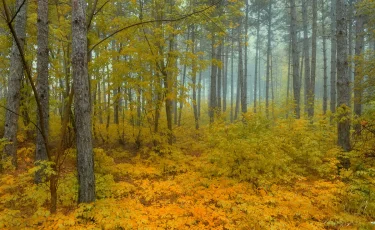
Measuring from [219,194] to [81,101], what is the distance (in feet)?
12.5

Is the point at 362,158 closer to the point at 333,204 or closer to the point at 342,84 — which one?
the point at 342,84

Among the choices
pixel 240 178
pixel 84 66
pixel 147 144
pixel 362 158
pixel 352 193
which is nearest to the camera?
pixel 84 66

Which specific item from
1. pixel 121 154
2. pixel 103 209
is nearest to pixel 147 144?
pixel 121 154

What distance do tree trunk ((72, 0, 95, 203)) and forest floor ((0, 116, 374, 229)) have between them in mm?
569

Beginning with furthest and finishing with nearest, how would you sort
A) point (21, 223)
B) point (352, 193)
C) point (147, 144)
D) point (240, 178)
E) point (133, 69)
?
point (147, 144) < point (133, 69) < point (240, 178) < point (352, 193) < point (21, 223)

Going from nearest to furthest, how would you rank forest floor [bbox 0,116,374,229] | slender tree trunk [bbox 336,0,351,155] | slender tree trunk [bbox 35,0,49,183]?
forest floor [bbox 0,116,374,229], slender tree trunk [bbox 35,0,49,183], slender tree trunk [bbox 336,0,351,155]

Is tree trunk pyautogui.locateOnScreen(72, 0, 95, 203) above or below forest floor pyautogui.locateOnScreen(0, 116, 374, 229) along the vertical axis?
above

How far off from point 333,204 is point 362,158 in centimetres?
279

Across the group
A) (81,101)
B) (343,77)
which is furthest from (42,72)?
(343,77)

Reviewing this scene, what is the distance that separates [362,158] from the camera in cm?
694

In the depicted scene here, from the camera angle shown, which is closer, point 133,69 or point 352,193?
point 352,193

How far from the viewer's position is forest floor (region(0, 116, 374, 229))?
447cm

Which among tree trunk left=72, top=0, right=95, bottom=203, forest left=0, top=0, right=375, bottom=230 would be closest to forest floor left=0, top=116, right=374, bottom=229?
forest left=0, top=0, right=375, bottom=230

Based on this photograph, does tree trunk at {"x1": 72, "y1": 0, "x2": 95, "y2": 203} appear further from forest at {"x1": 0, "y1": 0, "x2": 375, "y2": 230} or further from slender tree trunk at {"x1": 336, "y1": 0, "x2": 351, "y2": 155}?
slender tree trunk at {"x1": 336, "y1": 0, "x2": 351, "y2": 155}
